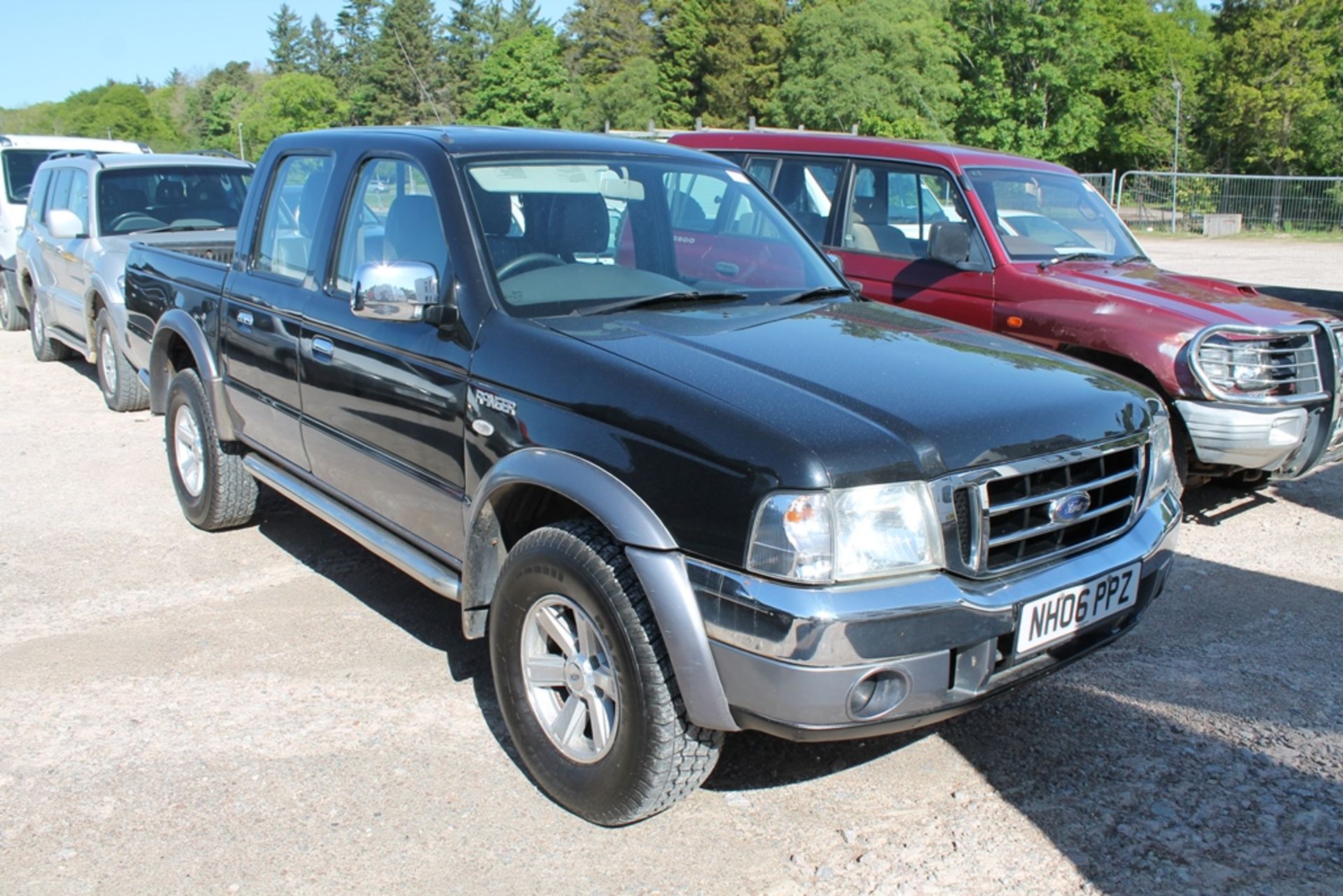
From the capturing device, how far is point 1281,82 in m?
44.8

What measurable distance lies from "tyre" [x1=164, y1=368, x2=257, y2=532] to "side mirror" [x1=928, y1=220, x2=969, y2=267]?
12.4ft

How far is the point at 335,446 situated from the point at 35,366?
8094 mm

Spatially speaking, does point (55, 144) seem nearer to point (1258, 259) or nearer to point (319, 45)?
point (1258, 259)

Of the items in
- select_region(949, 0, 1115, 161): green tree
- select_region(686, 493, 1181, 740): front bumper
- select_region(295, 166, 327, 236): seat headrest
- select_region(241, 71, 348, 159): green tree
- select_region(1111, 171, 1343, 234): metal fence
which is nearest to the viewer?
select_region(686, 493, 1181, 740): front bumper

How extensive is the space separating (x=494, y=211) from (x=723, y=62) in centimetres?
7403

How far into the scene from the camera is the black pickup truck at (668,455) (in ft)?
9.11

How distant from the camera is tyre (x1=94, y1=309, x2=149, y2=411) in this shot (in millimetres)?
8508

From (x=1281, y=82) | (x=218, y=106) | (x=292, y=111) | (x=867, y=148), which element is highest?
(x=218, y=106)

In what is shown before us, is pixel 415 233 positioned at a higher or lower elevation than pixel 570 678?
higher

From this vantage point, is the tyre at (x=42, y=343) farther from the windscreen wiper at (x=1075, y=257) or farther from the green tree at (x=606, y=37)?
the green tree at (x=606, y=37)

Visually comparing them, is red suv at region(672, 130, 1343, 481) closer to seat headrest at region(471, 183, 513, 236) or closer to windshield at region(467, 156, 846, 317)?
windshield at region(467, 156, 846, 317)

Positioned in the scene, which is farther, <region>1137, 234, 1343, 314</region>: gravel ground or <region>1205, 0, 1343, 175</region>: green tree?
<region>1205, 0, 1343, 175</region>: green tree

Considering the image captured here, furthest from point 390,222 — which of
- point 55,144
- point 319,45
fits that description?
point 319,45

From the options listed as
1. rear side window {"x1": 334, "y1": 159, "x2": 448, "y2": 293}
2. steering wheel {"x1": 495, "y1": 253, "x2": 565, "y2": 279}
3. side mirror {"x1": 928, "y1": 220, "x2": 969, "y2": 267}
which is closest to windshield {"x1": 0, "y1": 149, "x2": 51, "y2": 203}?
rear side window {"x1": 334, "y1": 159, "x2": 448, "y2": 293}
